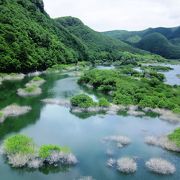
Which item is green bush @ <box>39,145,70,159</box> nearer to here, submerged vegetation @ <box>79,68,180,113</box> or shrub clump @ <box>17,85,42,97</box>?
submerged vegetation @ <box>79,68,180,113</box>

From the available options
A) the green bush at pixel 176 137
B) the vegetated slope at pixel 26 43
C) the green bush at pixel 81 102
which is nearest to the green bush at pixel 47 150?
the green bush at pixel 176 137

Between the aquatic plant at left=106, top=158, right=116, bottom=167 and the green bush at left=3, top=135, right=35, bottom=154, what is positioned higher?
the green bush at left=3, top=135, right=35, bottom=154

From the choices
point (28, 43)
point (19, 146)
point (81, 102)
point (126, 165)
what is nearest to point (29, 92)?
point (81, 102)

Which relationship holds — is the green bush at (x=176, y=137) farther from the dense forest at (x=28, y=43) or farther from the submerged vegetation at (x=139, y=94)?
the dense forest at (x=28, y=43)

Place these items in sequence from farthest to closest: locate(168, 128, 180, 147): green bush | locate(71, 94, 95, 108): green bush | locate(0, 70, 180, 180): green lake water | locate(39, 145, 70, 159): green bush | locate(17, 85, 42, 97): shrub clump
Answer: locate(17, 85, 42, 97): shrub clump → locate(71, 94, 95, 108): green bush → locate(168, 128, 180, 147): green bush → locate(39, 145, 70, 159): green bush → locate(0, 70, 180, 180): green lake water

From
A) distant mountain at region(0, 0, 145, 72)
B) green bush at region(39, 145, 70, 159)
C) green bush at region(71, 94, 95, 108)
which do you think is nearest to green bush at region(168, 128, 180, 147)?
green bush at region(39, 145, 70, 159)

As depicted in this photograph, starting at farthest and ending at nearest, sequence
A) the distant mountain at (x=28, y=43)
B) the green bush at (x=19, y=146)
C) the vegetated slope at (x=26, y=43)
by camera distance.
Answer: the distant mountain at (x=28, y=43) → the vegetated slope at (x=26, y=43) → the green bush at (x=19, y=146)
